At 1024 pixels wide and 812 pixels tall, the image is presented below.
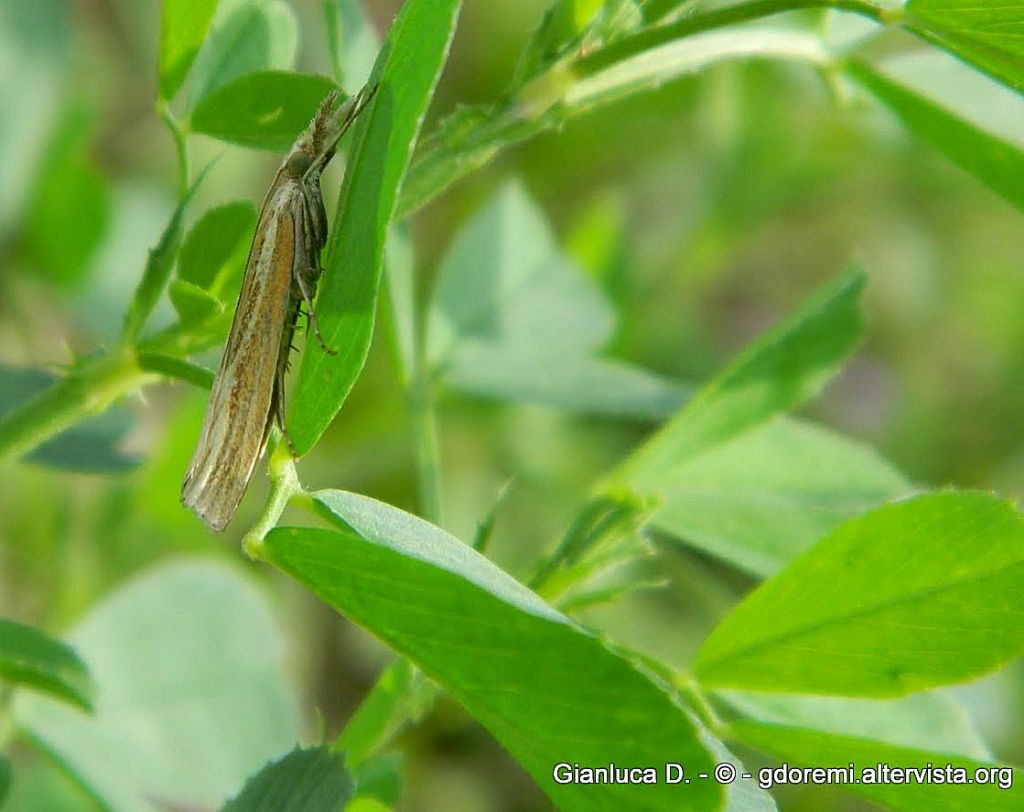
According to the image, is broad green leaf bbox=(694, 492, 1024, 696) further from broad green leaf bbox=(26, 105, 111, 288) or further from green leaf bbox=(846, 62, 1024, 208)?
broad green leaf bbox=(26, 105, 111, 288)

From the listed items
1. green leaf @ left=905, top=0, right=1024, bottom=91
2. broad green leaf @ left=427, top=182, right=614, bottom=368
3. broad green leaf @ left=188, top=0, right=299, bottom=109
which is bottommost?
green leaf @ left=905, top=0, right=1024, bottom=91

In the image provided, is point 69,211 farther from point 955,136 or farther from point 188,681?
point 955,136

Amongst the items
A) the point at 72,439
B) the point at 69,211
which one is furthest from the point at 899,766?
the point at 69,211

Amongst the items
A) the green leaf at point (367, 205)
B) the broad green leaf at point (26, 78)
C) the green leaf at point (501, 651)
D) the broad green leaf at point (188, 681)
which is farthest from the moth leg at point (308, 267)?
the broad green leaf at point (26, 78)

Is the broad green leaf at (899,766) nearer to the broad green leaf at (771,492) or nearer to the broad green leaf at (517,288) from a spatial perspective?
the broad green leaf at (771,492)

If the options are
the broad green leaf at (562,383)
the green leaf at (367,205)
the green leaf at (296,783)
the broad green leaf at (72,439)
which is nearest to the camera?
the green leaf at (367,205)

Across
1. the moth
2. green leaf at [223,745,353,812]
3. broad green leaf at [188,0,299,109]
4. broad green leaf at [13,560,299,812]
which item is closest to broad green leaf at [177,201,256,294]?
the moth
